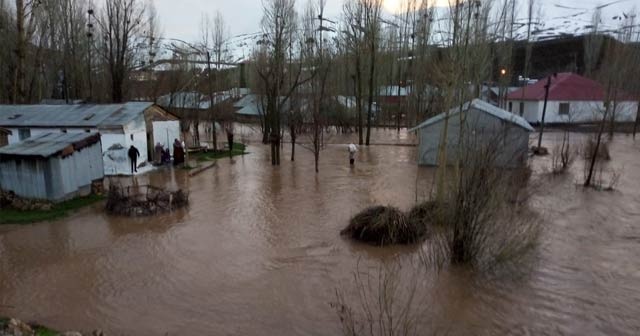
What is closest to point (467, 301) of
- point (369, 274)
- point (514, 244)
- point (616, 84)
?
point (514, 244)

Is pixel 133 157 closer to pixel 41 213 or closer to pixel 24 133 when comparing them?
pixel 24 133

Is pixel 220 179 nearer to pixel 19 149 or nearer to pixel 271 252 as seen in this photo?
pixel 19 149

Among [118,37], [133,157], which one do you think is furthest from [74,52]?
[133,157]

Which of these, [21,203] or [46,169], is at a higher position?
[46,169]

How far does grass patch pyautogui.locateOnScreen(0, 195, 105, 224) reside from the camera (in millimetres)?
13656

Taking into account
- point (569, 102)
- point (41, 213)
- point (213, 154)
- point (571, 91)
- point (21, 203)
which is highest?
point (571, 91)

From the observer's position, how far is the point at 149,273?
32.6 ft

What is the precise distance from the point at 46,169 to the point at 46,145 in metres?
1.26

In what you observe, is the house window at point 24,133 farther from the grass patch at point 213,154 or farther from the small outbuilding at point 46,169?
the grass patch at point 213,154

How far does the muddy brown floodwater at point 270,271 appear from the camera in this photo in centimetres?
781

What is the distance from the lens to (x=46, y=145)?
1570 cm

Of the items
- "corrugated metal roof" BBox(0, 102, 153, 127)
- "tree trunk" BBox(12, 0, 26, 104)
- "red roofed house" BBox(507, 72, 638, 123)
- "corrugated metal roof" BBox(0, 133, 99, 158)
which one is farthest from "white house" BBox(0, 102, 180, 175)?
"red roofed house" BBox(507, 72, 638, 123)

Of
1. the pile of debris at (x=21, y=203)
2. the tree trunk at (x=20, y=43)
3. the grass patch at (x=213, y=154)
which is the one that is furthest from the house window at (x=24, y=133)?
the grass patch at (x=213, y=154)

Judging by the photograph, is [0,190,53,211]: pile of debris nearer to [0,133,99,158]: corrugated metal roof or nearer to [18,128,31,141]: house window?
[0,133,99,158]: corrugated metal roof
